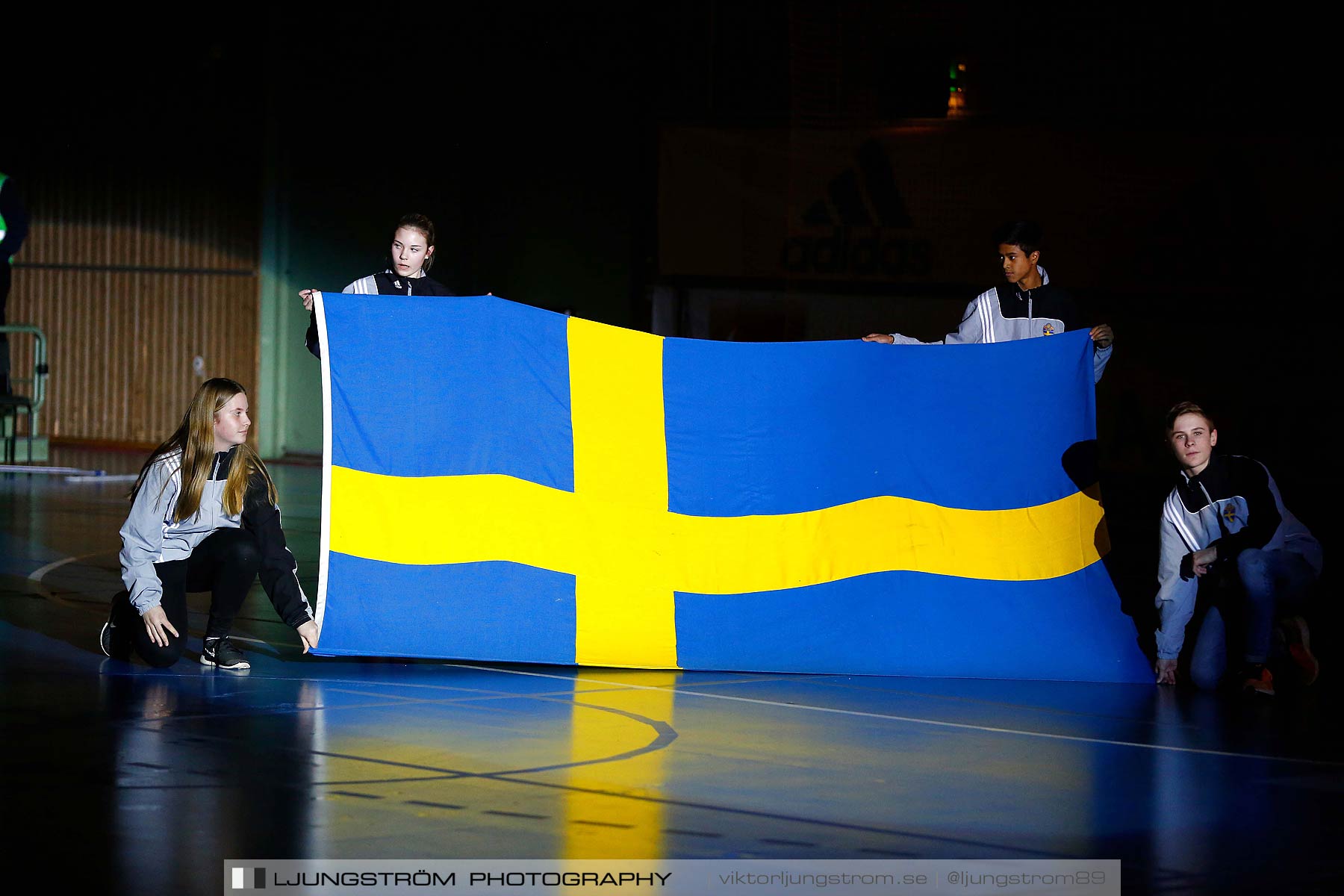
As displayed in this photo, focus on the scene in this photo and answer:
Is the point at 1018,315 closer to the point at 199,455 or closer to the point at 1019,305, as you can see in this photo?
the point at 1019,305

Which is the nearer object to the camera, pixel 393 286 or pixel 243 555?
pixel 243 555

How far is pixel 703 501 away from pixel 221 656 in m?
1.67

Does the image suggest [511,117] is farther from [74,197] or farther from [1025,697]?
[1025,697]

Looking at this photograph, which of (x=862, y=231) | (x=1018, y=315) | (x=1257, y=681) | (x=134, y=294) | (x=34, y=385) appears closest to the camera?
(x=1257, y=681)

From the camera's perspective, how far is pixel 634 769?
4.11m

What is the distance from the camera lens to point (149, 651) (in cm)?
532

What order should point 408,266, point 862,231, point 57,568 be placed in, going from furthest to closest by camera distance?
point 862,231
point 57,568
point 408,266

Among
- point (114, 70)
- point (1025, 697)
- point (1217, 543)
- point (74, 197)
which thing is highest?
point (114, 70)

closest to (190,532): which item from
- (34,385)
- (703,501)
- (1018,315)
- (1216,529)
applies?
(703,501)

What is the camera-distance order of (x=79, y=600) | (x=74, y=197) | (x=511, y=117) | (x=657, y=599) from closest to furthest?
(x=657, y=599), (x=79, y=600), (x=511, y=117), (x=74, y=197)

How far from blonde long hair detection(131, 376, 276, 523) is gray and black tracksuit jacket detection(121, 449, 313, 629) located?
23 mm

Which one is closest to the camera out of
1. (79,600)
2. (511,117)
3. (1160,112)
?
(79,600)

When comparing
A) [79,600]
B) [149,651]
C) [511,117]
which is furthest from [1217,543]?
[511,117]

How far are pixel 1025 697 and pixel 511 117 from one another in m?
10.7
